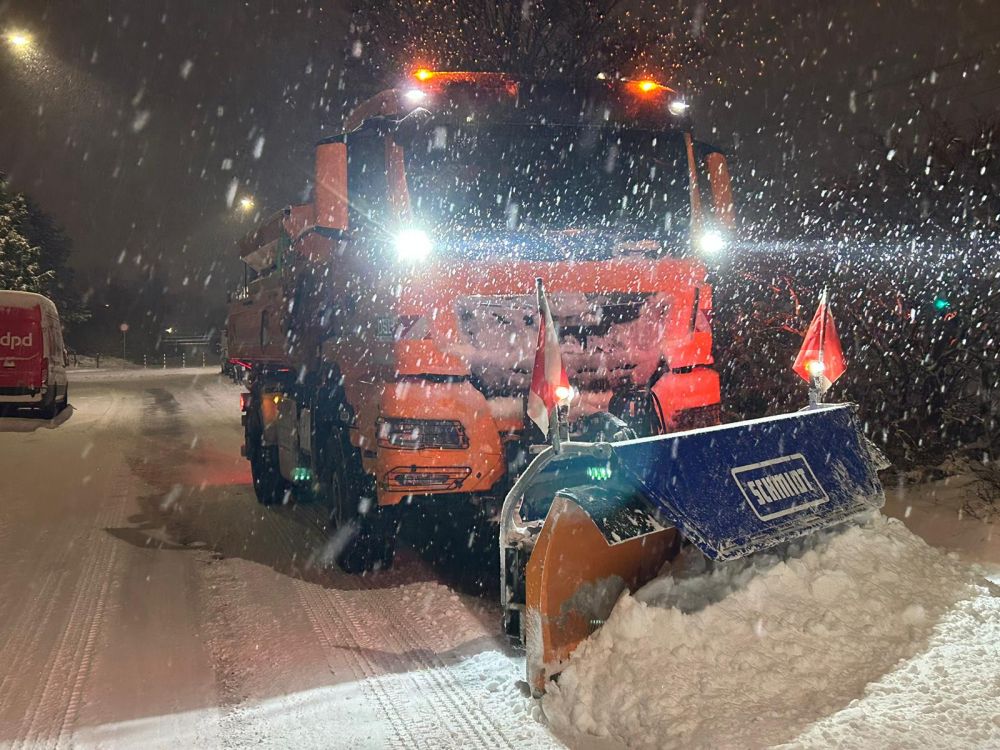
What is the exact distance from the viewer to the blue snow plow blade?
358 centimetres

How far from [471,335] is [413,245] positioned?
25.2 inches

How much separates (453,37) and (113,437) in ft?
30.2

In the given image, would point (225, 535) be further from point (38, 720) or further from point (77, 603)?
point (38, 720)

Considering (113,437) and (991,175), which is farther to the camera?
(113,437)

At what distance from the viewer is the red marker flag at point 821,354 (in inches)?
209

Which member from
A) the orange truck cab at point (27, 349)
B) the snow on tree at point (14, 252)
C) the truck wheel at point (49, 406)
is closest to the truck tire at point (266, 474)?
the orange truck cab at point (27, 349)

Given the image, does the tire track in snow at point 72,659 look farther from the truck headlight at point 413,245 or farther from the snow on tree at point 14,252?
the snow on tree at point 14,252

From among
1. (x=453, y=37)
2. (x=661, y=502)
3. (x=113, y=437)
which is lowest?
(x=113, y=437)

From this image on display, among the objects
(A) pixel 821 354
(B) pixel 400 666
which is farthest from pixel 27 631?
(A) pixel 821 354

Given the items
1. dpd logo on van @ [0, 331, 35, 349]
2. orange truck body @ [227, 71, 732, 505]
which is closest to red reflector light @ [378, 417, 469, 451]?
orange truck body @ [227, 71, 732, 505]

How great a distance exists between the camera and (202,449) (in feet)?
44.2

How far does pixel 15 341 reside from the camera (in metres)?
15.4

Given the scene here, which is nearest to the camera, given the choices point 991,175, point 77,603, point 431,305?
point 431,305

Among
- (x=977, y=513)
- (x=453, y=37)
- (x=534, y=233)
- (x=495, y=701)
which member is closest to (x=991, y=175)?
(x=977, y=513)
